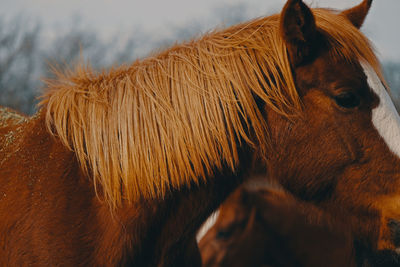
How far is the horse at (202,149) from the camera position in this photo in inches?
81.8

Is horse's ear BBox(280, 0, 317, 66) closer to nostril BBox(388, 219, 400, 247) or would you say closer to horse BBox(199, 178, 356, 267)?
nostril BBox(388, 219, 400, 247)

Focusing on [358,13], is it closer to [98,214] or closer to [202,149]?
[202,149]

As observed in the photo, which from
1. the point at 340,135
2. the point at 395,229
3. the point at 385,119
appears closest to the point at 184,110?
the point at 340,135

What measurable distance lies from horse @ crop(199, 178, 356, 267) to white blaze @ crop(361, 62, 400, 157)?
229 cm

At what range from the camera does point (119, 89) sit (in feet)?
7.36

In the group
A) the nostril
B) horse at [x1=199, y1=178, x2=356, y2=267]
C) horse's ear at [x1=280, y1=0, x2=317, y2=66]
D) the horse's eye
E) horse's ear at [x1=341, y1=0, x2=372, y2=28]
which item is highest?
horse's ear at [x1=280, y1=0, x2=317, y2=66]

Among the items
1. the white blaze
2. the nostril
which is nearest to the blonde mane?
the white blaze

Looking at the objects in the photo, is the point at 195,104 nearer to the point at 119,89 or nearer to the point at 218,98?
the point at 218,98

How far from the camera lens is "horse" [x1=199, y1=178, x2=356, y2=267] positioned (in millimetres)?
4328

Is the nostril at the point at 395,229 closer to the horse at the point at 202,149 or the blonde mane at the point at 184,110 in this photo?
the horse at the point at 202,149

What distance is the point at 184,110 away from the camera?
2.10m

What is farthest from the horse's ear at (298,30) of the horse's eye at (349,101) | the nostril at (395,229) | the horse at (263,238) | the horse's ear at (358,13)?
the horse at (263,238)

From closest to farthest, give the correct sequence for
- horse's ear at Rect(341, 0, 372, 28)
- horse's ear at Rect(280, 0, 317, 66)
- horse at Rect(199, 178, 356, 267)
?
1. horse's ear at Rect(280, 0, 317, 66)
2. horse's ear at Rect(341, 0, 372, 28)
3. horse at Rect(199, 178, 356, 267)

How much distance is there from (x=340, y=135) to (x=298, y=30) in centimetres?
65
